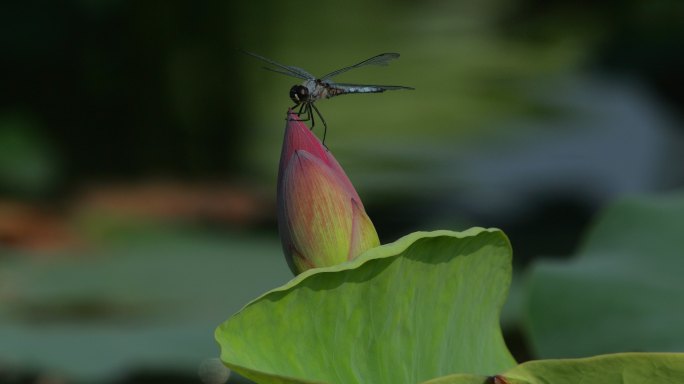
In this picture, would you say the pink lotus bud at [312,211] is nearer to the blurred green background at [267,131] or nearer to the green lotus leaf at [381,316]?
the green lotus leaf at [381,316]

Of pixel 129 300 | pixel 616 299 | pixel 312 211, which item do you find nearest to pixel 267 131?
pixel 129 300

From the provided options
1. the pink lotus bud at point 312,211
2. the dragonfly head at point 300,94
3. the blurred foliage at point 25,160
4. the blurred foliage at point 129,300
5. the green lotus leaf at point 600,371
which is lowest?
the blurred foliage at point 129,300

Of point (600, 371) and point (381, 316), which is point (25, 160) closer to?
point (381, 316)

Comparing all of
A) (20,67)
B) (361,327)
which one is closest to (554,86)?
(20,67)

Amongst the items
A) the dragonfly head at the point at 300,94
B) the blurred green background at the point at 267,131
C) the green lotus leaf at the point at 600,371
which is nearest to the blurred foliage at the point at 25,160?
the blurred green background at the point at 267,131

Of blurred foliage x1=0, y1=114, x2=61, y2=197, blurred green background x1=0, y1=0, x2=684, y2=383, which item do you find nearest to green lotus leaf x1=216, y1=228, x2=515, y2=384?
blurred green background x1=0, y1=0, x2=684, y2=383

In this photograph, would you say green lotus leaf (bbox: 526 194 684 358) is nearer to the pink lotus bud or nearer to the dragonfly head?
the dragonfly head
